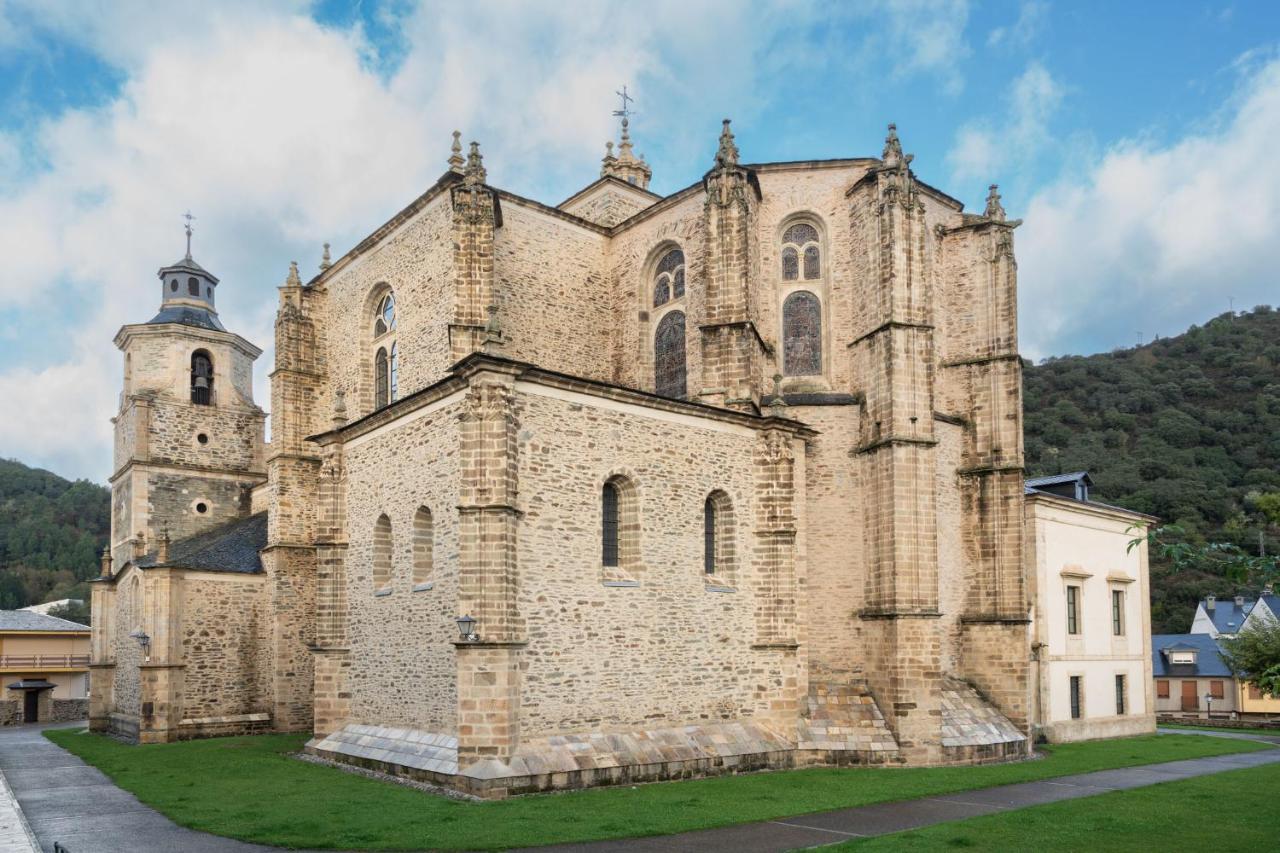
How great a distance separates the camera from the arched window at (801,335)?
24219 millimetres

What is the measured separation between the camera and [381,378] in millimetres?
26922

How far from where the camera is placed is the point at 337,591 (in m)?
21.4

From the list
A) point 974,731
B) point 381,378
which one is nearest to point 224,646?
point 381,378

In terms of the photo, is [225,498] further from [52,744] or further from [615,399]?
[615,399]

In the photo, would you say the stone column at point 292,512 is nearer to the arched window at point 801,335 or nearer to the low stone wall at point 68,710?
the arched window at point 801,335

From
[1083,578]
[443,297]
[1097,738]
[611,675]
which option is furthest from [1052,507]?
[443,297]

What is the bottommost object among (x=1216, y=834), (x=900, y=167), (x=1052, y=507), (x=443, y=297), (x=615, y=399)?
(x=1216, y=834)

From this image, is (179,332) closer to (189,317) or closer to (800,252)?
(189,317)

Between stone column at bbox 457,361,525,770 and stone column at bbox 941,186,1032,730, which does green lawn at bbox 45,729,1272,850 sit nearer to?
stone column at bbox 457,361,525,770

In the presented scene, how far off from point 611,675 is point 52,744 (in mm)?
20445

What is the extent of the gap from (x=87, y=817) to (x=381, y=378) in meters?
14.0

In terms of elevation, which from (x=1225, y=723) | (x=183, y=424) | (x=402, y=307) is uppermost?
(x=402, y=307)

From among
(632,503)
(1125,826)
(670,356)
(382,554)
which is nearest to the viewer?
(1125,826)

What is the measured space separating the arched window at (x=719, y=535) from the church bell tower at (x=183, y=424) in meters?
20.8
